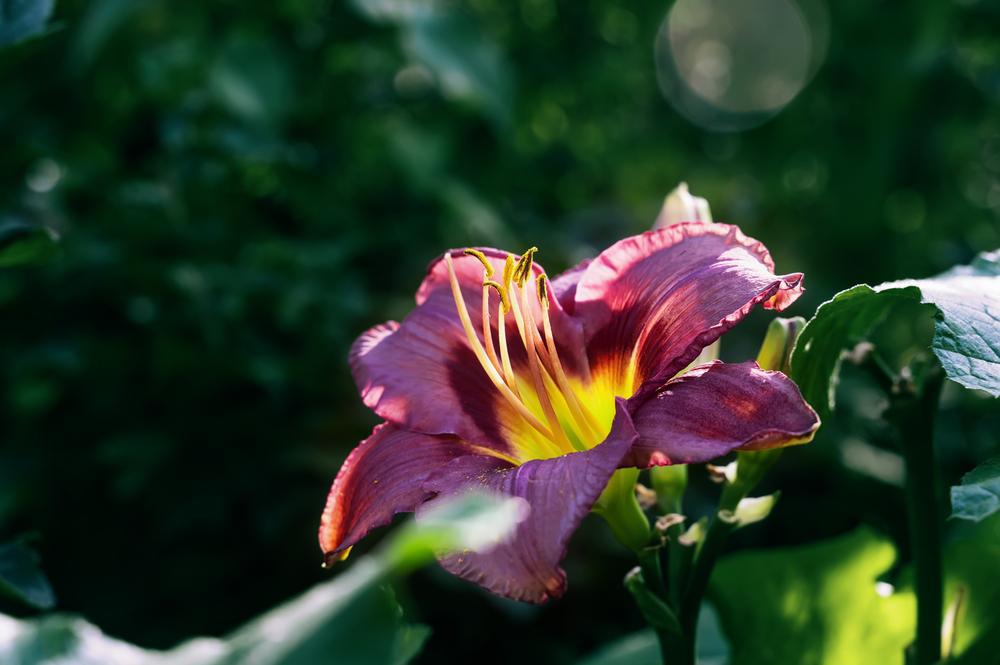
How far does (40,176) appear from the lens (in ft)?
4.90

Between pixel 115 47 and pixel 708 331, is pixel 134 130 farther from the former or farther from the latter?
pixel 708 331

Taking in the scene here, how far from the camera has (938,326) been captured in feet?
1.81

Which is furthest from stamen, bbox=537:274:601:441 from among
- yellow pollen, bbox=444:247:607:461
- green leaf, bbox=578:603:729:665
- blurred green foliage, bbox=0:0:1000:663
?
blurred green foliage, bbox=0:0:1000:663

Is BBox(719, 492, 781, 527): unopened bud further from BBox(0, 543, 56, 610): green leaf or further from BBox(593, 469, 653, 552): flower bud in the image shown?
BBox(0, 543, 56, 610): green leaf

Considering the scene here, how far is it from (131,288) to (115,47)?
0.43 metres

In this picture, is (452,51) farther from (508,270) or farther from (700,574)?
(700,574)

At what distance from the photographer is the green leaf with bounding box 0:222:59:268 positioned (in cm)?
72

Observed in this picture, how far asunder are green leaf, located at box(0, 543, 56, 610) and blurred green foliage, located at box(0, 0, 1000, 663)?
1.91 ft

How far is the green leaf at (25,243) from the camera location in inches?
28.2

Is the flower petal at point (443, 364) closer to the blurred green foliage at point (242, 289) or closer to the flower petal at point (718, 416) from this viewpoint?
the flower petal at point (718, 416)

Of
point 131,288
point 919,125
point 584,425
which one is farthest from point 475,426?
point 919,125

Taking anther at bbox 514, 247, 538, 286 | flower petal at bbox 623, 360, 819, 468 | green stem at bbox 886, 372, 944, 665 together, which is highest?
anther at bbox 514, 247, 538, 286

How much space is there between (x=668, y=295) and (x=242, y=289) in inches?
29.7

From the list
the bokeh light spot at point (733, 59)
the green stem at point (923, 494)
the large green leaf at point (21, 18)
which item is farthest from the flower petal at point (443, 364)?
the bokeh light spot at point (733, 59)
